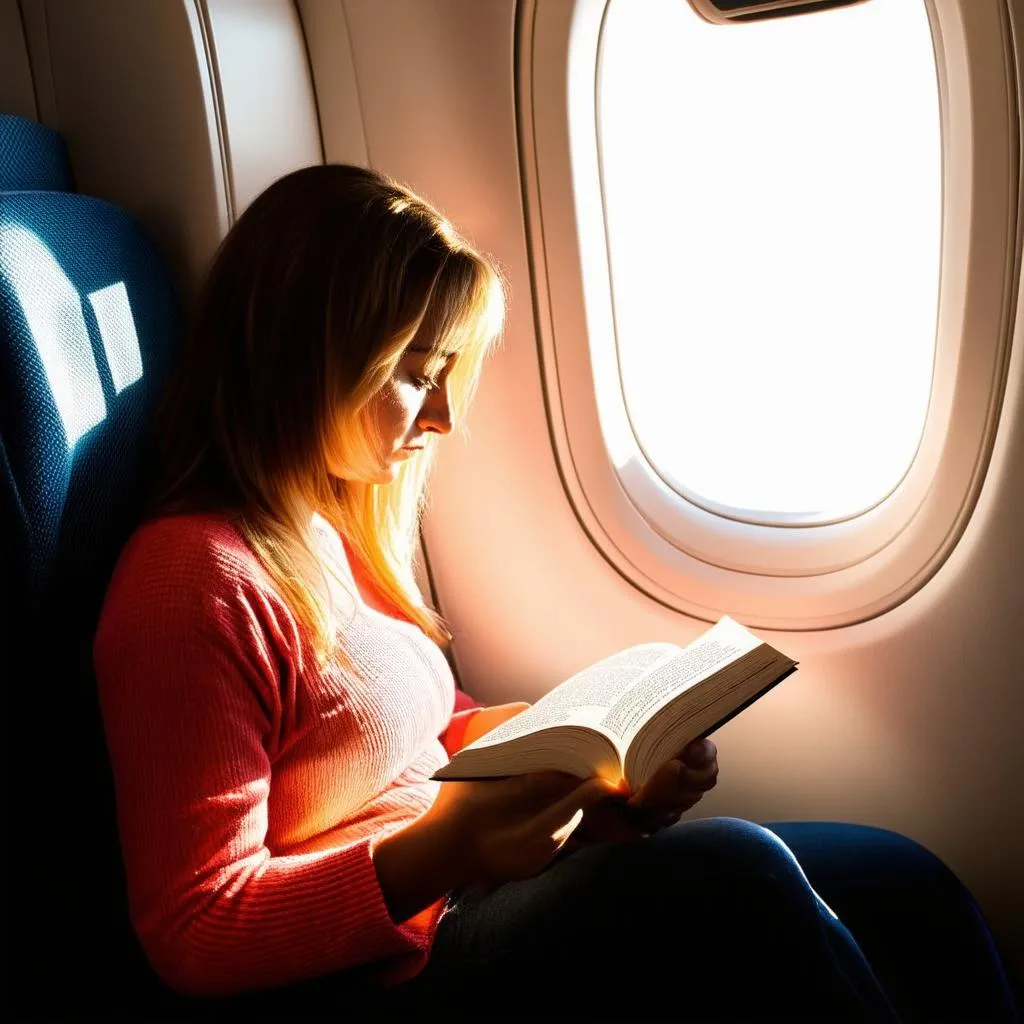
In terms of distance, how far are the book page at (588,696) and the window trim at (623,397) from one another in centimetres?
32

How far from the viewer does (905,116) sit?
137cm

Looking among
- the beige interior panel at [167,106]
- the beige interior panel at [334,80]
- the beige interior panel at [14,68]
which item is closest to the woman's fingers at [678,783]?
the beige interior panel at [167,106]

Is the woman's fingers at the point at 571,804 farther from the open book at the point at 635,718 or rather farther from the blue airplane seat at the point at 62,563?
the blue airplane seat at the point at 62,563

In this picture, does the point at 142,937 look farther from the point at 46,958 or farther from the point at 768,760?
the point at 768,760

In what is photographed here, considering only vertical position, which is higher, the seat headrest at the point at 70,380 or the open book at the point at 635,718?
the seat headrest at the point at 70,380

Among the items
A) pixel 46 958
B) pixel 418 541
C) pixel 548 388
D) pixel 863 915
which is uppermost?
pixel 548 388

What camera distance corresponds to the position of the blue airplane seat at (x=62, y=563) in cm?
99

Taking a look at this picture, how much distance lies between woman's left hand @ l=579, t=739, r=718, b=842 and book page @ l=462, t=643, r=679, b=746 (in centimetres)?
9

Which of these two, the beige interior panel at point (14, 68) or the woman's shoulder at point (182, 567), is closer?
the woman's shoulder at point (182, 567)

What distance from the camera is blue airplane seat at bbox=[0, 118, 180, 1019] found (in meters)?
0.99

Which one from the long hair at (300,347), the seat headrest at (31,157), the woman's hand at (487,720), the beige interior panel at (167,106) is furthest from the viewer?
the woman's hand at (487,720)

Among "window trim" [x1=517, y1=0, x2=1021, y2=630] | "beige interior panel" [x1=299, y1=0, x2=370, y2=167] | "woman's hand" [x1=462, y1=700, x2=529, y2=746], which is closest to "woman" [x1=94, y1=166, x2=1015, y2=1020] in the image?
"woman's hand" [x1=462, y1=700, x2=529, y2=746]

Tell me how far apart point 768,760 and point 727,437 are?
47cm

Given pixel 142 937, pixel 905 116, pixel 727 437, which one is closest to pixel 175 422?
pixel 142 937
